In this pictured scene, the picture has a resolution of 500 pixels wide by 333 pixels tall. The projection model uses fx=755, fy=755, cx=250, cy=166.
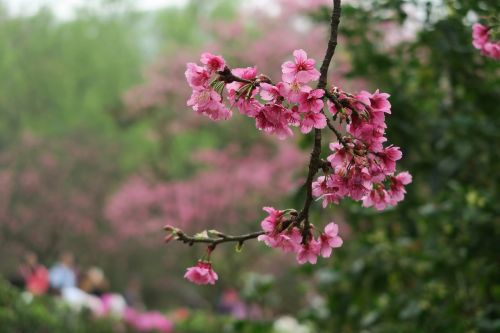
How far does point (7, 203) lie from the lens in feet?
58.0

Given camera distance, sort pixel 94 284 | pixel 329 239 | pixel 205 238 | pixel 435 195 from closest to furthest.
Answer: pixel 205 238 → pixel 329 239 → pixel 435 195 → pixel 94 284

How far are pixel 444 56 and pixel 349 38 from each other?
2.53ft

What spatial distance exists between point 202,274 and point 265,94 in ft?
1.49

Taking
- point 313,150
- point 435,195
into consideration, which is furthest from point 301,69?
point 435,195

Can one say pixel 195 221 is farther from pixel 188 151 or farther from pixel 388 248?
pixel 388 248

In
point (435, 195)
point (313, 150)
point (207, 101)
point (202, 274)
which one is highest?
point (435, 195)

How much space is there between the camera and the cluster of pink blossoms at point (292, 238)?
1.67m

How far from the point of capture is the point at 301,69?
60.4 inches

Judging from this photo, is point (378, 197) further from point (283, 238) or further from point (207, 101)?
point (207, 101)

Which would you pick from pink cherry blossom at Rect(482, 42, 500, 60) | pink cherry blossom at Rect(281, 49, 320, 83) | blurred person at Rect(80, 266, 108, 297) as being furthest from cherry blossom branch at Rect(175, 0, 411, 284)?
blurred person at Rect(80, 266, 108, 297)

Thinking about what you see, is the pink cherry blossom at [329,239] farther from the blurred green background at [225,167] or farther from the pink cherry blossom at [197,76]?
the blurred green background at [225,167]

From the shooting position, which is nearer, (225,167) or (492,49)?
(492,49)

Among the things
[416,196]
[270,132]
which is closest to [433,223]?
[416,196]

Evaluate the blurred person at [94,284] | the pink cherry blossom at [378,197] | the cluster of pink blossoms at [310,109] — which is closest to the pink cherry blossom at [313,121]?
the cluster of pink blossoms at [310,109]
